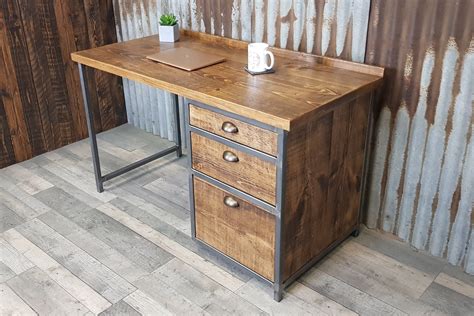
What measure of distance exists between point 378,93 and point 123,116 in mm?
1989

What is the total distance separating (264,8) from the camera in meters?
2.21

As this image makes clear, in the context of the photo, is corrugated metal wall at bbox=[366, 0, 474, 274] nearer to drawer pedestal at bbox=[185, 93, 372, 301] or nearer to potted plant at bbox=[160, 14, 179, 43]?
drawer pedestal at bbox=[185, 93, 372, 301]

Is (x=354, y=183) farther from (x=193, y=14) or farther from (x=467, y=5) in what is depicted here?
(x=193, y=14)

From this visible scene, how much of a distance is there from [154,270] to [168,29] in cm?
117

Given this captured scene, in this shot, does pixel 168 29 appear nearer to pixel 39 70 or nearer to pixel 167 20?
pixel 167 20

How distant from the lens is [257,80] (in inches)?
72.4

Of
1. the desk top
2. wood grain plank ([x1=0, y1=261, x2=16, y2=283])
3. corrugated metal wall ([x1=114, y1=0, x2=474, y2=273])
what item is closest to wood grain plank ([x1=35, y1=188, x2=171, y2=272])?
wood grain plank ([x1=0, y1=261, x2=16, y2=283])

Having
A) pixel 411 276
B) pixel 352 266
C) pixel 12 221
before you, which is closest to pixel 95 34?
pixel 12 221

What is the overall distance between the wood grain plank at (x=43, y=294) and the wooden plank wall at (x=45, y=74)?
1.12 metres

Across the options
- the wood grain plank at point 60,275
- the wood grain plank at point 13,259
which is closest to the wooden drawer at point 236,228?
the wood grain plank at point 60,275

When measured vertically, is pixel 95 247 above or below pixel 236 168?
below

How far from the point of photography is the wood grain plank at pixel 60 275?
71.7 inches

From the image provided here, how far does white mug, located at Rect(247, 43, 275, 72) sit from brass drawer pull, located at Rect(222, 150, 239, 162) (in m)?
0.39

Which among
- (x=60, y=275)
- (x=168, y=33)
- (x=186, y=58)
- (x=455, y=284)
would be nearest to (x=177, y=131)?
(x=168, y=33)
